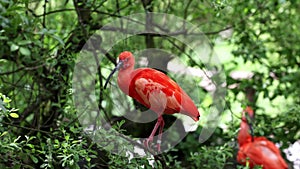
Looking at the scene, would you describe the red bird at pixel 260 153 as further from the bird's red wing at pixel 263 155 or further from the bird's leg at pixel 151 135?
the bird's leg at pixel 151 135

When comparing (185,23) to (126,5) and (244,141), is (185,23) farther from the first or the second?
(244,141)

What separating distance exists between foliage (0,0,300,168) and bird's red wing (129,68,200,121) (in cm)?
20

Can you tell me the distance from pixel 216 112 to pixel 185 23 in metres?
0.68

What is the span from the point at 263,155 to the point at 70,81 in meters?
1.05

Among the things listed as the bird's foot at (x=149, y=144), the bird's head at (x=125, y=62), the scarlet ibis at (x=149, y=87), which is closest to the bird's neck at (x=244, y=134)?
the bird's foot at (x=149, y=144)

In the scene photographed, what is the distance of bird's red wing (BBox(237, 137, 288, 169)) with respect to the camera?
252 centimetres

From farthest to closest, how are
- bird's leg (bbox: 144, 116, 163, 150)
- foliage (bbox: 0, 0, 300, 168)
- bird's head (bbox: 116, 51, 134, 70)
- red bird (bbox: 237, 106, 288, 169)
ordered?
1. red bird (bbox: 237, 106, 288, 169)
2. foliage (bbox: 0, 0, 300, 168)
3. bird's leg (bbox: 144, 116, 163, 150)
4. bird's head (bbox: 116, 51, 134, 70)

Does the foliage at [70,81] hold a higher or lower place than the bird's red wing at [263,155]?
higher

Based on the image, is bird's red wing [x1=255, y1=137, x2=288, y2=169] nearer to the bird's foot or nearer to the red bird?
the red bird

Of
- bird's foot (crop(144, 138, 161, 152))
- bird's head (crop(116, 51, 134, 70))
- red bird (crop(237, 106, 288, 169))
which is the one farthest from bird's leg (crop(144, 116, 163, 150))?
red bird (crop(237, 106, 288, 169))

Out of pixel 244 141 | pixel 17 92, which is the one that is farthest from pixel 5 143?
pixel 244 141

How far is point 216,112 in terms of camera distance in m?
2.26

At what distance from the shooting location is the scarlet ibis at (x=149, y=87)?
4.78 ft

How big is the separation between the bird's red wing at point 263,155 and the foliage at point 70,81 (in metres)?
0.08
